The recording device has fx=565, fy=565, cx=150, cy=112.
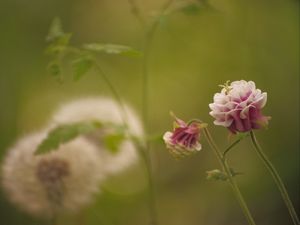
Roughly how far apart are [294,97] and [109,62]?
4.72 ft

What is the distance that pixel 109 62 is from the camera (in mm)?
3836

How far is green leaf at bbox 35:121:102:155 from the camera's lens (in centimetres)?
137

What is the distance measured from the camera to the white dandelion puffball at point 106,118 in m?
2.07

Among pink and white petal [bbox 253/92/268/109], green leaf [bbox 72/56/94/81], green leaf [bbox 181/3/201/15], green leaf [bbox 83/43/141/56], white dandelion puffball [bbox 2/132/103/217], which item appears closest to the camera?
pink and white petal [bbox 253/92/268/109]

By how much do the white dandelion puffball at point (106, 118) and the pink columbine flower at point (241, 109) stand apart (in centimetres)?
119

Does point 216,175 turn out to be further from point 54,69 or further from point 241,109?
point 54,69

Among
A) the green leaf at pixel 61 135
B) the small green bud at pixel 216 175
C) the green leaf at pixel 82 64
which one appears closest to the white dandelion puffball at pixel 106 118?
the green leaf at pixel 61 135

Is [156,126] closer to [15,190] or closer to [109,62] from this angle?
[109,62]

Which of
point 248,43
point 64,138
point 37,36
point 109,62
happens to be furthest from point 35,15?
point 64,138

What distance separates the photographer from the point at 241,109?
861 millimetres

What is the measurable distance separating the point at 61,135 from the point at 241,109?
0.65 metres

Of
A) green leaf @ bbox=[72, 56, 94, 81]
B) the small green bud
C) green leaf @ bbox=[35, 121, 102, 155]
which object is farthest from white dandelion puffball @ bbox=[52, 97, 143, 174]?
the small green bud

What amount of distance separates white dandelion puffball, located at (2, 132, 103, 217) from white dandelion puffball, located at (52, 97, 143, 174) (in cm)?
25

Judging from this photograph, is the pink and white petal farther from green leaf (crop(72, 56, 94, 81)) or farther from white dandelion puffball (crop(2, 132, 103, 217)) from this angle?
white dandelion puffball (crop(2, 132, 103, 217))
